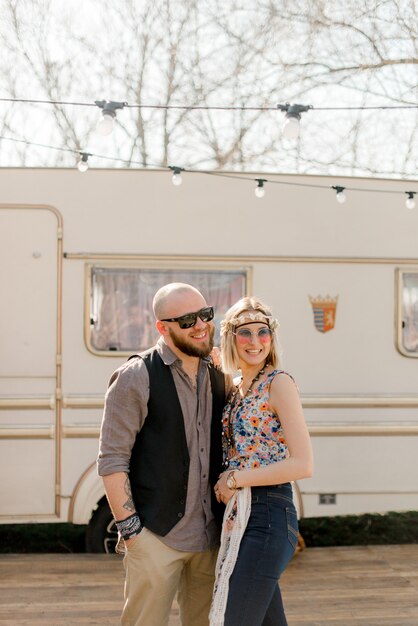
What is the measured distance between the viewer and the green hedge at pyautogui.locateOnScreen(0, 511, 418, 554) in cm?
639

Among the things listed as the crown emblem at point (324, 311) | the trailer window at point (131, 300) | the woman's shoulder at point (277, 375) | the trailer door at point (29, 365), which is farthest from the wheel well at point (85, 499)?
the woman's shoulder at point (277, 375)

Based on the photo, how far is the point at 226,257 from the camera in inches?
195

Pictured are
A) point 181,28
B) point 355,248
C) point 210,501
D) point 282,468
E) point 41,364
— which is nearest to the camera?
point 282,468

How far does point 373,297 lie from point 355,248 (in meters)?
0.37

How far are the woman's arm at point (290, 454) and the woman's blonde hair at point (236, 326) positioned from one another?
7.9 inches

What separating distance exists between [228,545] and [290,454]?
37cm

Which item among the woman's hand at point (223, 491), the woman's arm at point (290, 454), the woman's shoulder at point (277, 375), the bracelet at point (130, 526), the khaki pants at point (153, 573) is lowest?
the khaki pants at point (153, 573)

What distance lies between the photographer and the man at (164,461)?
2488 millimetres

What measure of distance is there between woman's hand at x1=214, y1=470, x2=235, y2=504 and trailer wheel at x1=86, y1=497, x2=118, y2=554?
2413mm

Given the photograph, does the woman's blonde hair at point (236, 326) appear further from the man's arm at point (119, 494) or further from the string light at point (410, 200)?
the string light at point (410, 200)

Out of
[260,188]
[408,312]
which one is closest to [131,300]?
[260,188]

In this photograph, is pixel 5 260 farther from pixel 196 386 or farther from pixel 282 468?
pixel 282 468

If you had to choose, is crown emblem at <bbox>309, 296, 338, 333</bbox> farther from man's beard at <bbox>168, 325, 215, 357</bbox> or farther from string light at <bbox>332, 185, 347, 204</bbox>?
man's beard at <bbox>168, 325, 215, 357</bbox>

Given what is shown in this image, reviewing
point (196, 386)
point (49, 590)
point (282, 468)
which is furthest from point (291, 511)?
point (49, 590)
